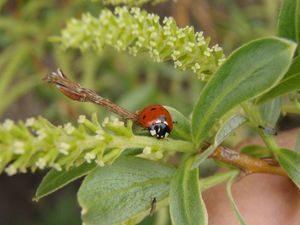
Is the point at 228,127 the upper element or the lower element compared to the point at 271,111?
lower

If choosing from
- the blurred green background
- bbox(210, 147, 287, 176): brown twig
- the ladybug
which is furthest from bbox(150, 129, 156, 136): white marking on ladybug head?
the blurred green background

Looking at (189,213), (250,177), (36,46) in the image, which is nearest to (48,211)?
(36,46)

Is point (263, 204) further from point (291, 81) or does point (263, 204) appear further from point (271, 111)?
point (291, 81)

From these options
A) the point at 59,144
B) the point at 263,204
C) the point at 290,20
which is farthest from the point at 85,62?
the point at 59,144

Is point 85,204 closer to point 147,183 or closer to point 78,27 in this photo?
point 147,183

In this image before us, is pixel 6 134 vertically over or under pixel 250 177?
under

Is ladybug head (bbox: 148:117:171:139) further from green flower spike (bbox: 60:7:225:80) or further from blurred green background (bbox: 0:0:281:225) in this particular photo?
blurred green background (bbox: 0:0:281:225)
